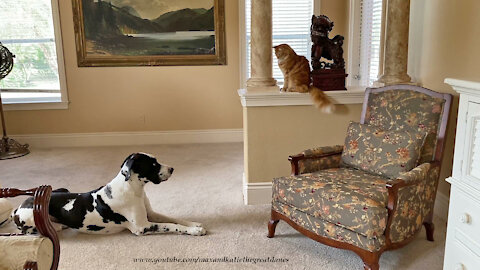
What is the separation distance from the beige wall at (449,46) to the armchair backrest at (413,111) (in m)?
0.35

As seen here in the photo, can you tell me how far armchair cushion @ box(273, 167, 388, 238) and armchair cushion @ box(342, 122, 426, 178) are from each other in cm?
7

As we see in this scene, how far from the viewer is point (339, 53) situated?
336 cm

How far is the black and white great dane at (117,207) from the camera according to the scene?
2803 millimetres

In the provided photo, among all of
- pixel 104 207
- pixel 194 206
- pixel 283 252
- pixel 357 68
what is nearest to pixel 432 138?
pixel 283 252

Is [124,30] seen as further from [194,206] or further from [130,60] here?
[194,206]

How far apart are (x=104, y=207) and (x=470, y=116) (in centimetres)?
219

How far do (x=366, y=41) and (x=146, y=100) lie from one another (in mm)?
2791

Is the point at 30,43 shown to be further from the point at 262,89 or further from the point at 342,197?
the point at 342,197

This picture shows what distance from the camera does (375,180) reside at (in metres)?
2.65

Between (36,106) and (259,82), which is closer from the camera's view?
(259,82)

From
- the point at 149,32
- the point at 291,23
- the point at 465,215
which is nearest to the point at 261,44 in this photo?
the point at 465,215

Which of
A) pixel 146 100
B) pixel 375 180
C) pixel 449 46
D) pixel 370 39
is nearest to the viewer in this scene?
pixel 375 180

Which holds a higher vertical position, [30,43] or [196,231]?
[30,43]

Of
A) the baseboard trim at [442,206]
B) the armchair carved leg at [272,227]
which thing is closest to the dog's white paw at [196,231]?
the armchair carved leg at [272,227]
